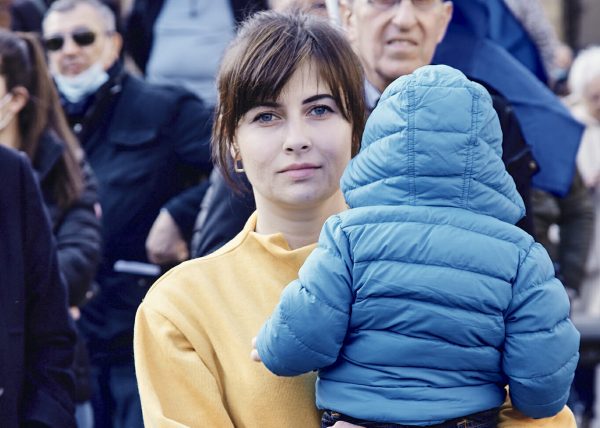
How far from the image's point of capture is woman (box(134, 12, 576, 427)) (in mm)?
3170

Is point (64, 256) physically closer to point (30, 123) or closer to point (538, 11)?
point (30, 123)

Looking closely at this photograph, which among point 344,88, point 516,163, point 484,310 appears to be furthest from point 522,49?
point 484,310

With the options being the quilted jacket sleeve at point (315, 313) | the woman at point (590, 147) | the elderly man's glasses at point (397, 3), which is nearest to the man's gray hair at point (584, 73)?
the woman at point (590, 147)

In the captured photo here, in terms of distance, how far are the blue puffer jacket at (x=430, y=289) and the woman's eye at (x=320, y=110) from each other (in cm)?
33

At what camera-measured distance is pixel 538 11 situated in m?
6.05

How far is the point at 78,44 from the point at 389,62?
9.86 ft

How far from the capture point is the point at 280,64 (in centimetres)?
333

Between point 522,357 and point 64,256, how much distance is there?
8.85 feet

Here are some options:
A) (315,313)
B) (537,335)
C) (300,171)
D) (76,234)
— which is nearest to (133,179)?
(76,234)

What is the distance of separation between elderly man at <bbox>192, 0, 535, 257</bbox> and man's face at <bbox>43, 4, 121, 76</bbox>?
2.68 m

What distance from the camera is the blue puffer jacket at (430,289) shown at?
9.76ft

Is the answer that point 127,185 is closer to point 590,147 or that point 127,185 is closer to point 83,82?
point 83,82

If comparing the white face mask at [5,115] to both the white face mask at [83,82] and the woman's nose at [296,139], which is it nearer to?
the white face mask at [83,82]

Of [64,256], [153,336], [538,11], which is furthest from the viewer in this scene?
[538,11]
